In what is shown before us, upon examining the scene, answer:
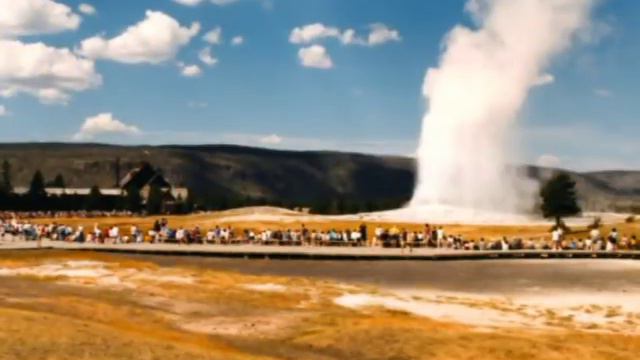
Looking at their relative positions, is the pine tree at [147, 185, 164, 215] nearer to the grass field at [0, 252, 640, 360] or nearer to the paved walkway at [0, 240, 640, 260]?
the paved walkway at [0, 240, 640, 260]

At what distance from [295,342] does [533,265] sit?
1117 inches

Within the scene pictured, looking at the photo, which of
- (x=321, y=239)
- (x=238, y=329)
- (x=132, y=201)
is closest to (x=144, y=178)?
(x=132, y=201)

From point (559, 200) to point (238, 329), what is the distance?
62354mm

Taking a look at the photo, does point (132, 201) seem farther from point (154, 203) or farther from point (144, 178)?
point (144, 178)

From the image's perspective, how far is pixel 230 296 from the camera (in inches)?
1222

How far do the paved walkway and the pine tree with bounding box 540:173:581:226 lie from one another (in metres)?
28.4

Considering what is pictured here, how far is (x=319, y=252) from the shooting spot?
170 ft

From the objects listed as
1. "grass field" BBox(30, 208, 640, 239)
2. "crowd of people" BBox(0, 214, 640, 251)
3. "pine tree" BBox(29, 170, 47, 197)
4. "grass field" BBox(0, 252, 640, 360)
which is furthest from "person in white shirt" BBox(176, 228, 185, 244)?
"pine tree" BBox(29, 170, 47, 197)

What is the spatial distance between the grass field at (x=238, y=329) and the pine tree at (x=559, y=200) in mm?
50472

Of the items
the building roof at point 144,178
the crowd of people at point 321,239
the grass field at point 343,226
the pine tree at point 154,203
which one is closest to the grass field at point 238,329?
the crowd of people at point 321,239

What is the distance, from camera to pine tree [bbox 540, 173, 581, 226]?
267 feet

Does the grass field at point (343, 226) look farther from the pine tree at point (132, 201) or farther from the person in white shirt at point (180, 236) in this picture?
the pine tree at point (132, 201)


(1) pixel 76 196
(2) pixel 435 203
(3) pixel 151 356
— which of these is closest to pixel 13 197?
(1) pixel 76 196

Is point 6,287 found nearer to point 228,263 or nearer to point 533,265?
point 228,263
